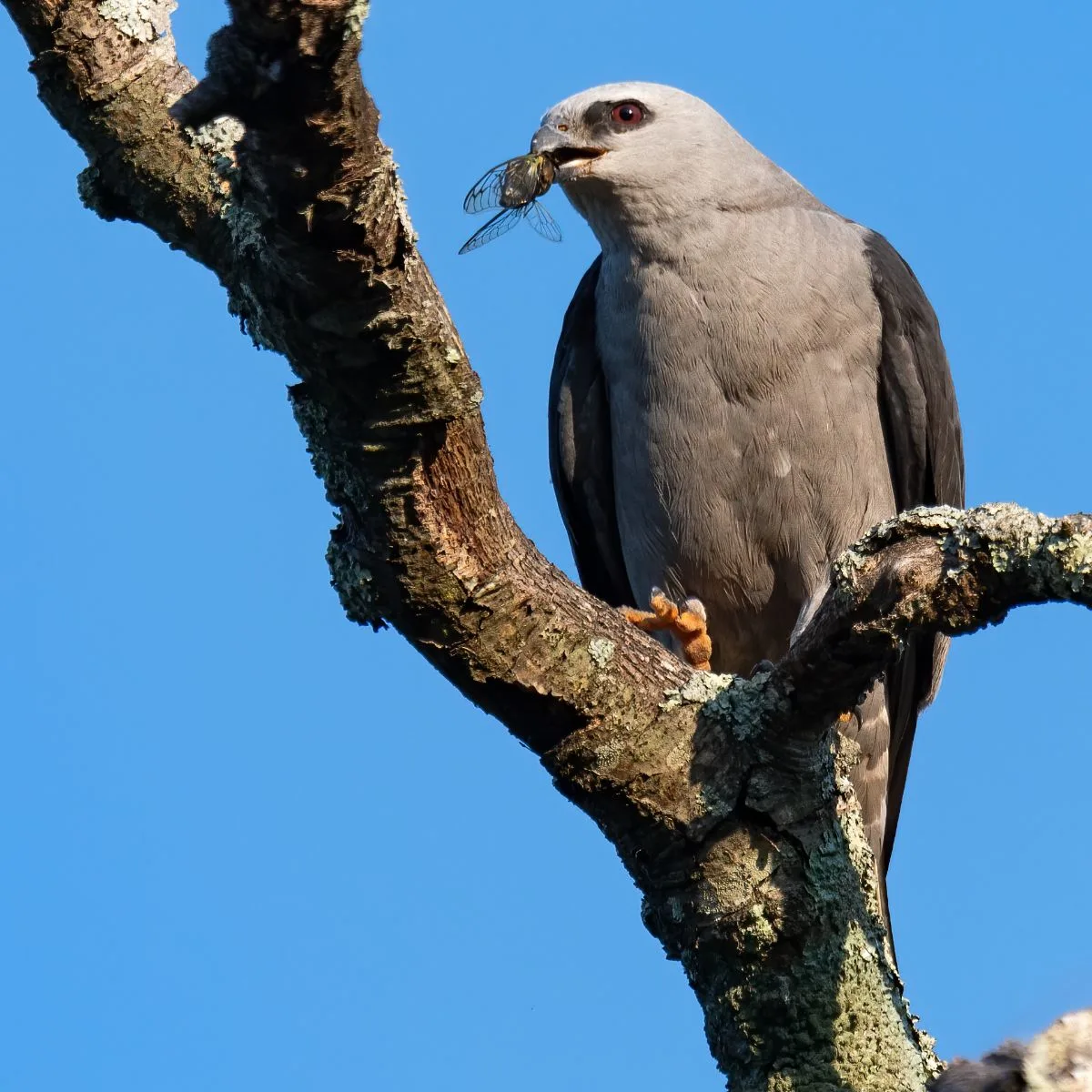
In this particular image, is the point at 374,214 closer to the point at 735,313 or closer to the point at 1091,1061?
the point at 1091,1061

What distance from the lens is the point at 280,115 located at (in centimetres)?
255

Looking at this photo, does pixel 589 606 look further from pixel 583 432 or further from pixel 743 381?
pixel 583 432

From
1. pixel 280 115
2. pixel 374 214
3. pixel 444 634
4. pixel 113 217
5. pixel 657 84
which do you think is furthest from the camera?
pixel 657 84

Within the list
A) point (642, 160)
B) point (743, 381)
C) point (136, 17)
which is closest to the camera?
point (136, 17)

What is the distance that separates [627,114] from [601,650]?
2838mm

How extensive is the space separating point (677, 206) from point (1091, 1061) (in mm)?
3738

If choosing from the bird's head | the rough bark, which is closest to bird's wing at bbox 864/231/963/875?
the bird's head

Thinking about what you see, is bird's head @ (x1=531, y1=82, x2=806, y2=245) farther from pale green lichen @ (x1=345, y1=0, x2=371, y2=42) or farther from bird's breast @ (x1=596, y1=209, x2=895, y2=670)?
pale green lichen @ (x1=345, y1=0, x2=371, y2=42)

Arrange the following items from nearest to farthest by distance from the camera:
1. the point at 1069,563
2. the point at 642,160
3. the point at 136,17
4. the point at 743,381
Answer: the point at 1069,563
the point at 136,17
the point at 743,381
the point at 642,160

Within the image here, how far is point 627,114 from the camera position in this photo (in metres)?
5.89

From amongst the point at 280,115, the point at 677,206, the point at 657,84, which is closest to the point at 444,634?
the point at 280,115

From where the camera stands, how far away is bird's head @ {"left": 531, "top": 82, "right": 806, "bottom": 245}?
226 inches

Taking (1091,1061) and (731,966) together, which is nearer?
(1091,1061)

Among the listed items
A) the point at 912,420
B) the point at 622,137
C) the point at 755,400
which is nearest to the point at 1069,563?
the point at 755,400
